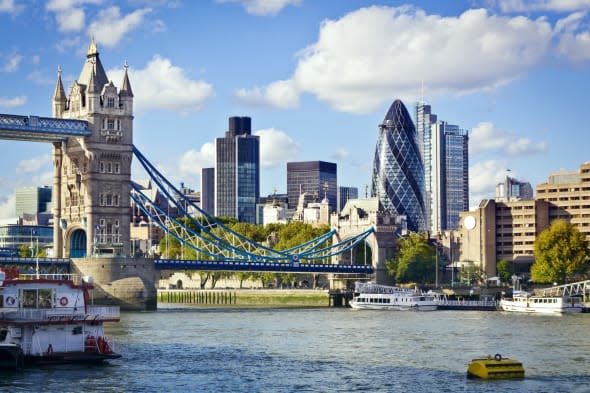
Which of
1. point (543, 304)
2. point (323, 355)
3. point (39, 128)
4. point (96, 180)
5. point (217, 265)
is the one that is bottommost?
point (323, 355)

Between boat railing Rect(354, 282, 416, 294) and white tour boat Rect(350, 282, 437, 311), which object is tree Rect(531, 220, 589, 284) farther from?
white tour boat Rect(350, 282, 437, 311)

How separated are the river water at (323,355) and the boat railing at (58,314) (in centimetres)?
249

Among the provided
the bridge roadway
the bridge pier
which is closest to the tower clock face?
the bridge roadway

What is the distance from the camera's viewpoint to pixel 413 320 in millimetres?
110062

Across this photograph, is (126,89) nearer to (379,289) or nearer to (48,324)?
(379,289)

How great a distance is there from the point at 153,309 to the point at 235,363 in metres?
62.9

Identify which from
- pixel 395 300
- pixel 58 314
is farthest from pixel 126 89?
pixel 58 314

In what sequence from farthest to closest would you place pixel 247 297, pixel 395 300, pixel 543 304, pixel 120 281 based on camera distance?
pixel 247 297 < pixel 395 300 < pixel 120 281 < pixel 543 304

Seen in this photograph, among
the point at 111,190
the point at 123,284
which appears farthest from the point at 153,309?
the point at 111,190

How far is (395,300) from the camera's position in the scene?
136500 millimetres

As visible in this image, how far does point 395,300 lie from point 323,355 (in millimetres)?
64521

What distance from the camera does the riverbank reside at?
156m

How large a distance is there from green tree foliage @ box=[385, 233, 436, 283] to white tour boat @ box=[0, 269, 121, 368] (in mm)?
108328

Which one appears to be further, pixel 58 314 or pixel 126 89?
pixel 126 89
